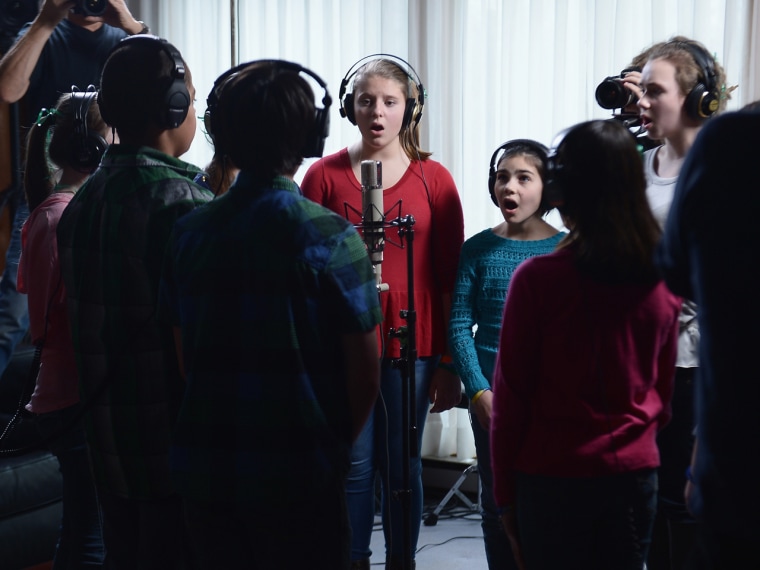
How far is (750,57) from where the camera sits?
2.71 meters

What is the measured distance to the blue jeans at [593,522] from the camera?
4.27ft

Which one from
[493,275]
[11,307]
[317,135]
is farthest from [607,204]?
[11,307]

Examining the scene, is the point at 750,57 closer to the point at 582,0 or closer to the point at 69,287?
the point at 582,0

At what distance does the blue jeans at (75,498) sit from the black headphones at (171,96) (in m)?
0.64

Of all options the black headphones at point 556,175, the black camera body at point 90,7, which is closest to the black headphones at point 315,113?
the black headphones at point 556,175

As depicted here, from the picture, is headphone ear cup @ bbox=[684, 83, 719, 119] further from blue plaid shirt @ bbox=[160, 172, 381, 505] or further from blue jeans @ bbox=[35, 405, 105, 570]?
blue jeans @ bbox=[35, 405, 105, 570]

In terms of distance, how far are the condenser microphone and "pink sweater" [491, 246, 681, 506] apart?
2.10ft

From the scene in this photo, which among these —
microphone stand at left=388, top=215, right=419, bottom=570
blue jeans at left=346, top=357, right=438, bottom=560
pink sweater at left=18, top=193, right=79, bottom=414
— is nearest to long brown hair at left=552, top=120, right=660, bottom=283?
microphone stand at left=388, top=215, right=419, bottom=570

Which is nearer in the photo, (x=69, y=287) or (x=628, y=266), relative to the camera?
(x=628, y=266)

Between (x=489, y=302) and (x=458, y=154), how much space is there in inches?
57.2

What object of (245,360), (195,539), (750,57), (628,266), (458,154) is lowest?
(195,539)

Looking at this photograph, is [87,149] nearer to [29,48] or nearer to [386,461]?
[386,461]

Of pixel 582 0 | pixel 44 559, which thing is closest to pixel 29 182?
pixel 44 559

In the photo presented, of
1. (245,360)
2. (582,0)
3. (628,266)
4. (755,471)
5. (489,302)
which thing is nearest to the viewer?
(755,471)
